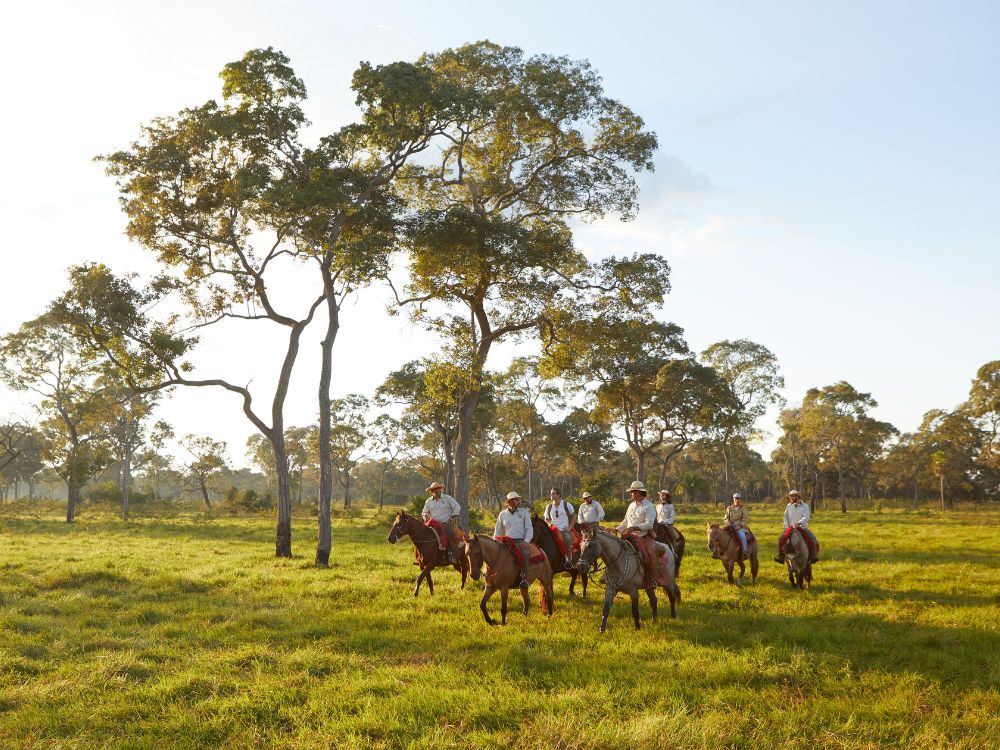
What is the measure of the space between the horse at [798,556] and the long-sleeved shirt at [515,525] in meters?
6.02

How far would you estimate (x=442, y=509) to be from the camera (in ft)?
47.3

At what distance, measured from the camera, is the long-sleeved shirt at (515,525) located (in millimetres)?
11531

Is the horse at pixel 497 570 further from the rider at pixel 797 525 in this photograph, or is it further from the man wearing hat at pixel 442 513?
the rider at pixel 797 525

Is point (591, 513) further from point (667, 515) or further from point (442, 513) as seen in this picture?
point (442, 513)

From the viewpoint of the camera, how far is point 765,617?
10633mm

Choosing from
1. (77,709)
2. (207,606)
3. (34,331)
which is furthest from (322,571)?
(34,331)

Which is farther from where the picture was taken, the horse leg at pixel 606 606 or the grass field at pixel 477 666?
the horse leg at pixel 606 606

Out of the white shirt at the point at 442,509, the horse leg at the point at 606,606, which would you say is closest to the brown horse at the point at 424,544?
the white shirt at the point at 442,509

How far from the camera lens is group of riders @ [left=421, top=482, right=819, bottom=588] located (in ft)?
37.4

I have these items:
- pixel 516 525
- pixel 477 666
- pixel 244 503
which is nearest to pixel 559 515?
pixel 516 525

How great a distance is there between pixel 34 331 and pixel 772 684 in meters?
45.3

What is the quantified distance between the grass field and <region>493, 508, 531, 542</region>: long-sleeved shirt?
1.39 meters

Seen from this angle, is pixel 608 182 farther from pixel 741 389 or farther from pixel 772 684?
pixel 741 389

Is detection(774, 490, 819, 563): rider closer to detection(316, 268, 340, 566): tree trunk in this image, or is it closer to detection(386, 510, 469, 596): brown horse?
detection(386, 510, 469, 596): brown horse
